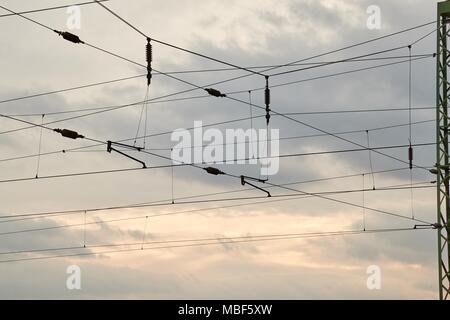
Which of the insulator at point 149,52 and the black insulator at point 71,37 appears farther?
the insulator at point 149,52

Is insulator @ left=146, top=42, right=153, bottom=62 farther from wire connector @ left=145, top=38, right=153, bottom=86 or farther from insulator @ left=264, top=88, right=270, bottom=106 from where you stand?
insulator @ left=264, top=88, right=270, bottom=106

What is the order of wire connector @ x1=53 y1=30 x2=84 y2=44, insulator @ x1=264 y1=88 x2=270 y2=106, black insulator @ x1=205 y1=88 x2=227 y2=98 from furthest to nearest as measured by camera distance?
1. insulator @ x1=264 y1=88 x2=270 y2=106
2. black insulator @ x1=205 y1=88 x2=227 y2=98
3. wire connector @ x1=53 y1=30 x2=84 y2=44

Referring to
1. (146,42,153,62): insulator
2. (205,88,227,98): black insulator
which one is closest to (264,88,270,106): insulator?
(205,88,227,98): black insulator

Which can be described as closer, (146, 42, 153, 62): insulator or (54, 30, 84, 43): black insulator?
(54, 30, 84, 43): black insulator

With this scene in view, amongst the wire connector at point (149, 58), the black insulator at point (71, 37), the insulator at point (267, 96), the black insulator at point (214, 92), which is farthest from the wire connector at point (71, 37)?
the insulator at point (267, 96)

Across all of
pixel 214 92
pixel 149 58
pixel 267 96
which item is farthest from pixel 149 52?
pixel 267 96

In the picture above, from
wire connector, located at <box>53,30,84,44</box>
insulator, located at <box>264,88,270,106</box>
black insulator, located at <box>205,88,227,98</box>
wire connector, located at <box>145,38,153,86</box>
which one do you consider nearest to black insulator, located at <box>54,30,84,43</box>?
wire connector, located at <box>53,30,84,44</box>

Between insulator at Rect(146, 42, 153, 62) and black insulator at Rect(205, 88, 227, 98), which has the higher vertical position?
insulator at Rect(146, 42, 153, 62)

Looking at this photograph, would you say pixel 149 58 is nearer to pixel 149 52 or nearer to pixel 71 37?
pixel 149 52

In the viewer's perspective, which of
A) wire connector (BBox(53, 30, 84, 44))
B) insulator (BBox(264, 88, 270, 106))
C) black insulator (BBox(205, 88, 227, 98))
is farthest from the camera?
insulator (BBox(264, 88, 270, 106))

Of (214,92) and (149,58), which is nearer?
(149,58)

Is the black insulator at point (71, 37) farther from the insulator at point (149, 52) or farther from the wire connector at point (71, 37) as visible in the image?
Answer: the insulator at point (149, 52)

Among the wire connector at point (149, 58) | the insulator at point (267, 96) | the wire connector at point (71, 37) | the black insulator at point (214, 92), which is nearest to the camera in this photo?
the wire connector at point (71, 37)
